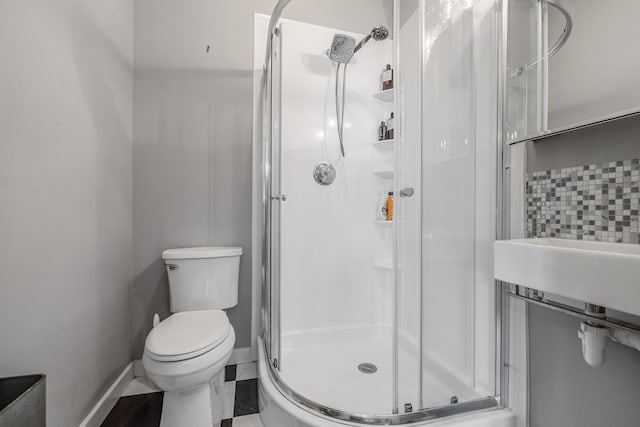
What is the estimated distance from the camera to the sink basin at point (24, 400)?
661 millimetres

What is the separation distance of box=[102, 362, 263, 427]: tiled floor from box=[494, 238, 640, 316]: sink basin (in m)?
1.22

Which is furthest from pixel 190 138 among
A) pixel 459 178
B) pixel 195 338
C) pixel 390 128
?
pixel 459 178

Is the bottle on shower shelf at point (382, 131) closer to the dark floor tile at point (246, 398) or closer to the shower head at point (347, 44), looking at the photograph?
the shower head at point (347, 44)

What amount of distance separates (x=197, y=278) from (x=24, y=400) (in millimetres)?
798

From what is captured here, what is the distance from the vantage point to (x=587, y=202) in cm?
82

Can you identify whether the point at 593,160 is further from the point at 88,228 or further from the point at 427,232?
the point at 88,228

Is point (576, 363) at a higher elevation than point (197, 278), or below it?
below

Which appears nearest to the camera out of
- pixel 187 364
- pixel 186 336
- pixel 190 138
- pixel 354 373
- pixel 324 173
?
pixel 187 364

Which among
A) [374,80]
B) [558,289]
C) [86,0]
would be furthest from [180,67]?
[558,289]

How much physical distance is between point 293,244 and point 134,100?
1.26 m

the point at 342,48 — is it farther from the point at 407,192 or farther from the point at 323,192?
the point at 407,192

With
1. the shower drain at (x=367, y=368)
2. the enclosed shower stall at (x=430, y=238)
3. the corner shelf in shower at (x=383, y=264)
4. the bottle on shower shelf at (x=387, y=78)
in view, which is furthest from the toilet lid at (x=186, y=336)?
the bottle on shower shelf at (x=387, y=78)

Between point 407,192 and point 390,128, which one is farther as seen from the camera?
point 390,128

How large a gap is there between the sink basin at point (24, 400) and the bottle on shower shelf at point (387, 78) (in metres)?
2.07
